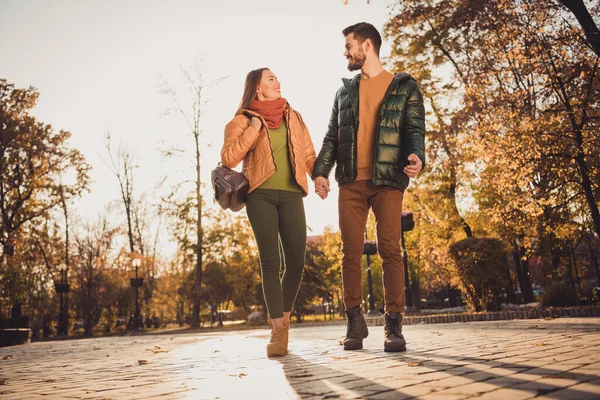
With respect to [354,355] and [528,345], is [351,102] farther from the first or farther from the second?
[528,345]

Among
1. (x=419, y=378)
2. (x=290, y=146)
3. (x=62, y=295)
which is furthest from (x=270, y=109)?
(x=62, y=295)

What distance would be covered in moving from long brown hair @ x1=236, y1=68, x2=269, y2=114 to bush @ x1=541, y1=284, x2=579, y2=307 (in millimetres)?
10937

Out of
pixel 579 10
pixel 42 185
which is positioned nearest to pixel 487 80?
pixel 579 10

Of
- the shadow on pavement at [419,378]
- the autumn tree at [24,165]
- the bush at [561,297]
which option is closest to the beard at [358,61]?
the shadow on pavement at [419,378]

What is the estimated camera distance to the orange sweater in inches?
172

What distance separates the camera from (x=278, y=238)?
4.46 m

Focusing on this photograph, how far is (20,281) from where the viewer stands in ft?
60.4

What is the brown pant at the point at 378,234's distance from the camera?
415 cm

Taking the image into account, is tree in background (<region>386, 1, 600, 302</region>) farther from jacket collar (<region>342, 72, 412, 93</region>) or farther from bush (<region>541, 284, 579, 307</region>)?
jacket collar (<region>342, 72, 412, 93</region>)

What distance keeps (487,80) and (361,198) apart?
41.2ft

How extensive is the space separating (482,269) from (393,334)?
8.67m

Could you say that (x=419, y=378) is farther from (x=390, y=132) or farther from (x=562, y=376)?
(x=390, y=132)

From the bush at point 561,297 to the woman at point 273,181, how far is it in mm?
10405

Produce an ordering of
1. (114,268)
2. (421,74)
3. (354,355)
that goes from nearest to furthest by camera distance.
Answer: (354,355), (421,74), (114,268)
